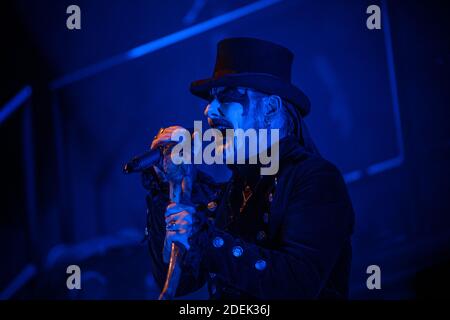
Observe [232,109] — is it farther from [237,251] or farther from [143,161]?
[237,251]

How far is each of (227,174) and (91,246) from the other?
32.2 inches

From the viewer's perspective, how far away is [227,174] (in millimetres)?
2666

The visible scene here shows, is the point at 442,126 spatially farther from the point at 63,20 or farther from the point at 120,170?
the point at 63,20

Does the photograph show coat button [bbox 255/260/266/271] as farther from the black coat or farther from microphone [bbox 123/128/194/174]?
microphone [bbox 123/128/194/174]

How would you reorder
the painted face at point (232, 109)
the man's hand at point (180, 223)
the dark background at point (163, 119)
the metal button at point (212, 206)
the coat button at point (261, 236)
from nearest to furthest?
the man's hand at point (180, 223) → the coat button at point (261, 236) → the painted face at point (232, 109) → the metal button at point (212, 206) → the dark background at point (163, 119)

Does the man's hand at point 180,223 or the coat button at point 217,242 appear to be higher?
the man's hand at point 180,223

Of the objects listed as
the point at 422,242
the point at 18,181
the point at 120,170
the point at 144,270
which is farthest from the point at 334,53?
the point at 18,181

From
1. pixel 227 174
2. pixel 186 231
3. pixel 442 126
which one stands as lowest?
pixel 186 231

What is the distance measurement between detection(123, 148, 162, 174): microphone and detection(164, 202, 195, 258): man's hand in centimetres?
15

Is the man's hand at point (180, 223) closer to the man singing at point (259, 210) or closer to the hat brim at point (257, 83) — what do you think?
the man singing at point (259, 210)

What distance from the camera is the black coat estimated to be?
1.49 meters

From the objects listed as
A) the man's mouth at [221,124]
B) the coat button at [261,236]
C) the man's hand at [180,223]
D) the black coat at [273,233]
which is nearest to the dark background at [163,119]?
the man's mouth at [221,124]

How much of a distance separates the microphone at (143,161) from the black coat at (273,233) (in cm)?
18

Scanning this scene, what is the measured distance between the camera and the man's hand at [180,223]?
143 centimetres
